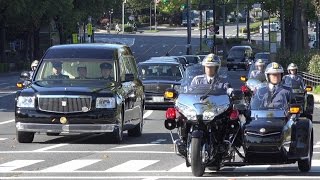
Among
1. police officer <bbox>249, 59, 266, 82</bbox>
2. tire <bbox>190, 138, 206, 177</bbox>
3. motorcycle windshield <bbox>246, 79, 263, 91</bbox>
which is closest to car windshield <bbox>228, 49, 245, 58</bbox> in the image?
police officer <bbox>249, 59, 266, 82</bbox>

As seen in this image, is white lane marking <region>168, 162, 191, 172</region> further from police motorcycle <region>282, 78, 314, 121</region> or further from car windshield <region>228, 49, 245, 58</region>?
car windshield <region>228, 49, 245, 58</region>

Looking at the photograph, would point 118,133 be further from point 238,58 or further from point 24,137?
point 238,58

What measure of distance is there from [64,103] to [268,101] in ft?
18.0

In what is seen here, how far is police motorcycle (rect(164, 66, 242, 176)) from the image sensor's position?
13.2 metres

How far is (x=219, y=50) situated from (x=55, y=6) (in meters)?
32.1

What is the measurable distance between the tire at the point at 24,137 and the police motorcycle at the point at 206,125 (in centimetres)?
574

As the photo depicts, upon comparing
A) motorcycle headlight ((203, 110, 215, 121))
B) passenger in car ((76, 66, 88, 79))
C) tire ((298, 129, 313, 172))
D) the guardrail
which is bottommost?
the guardrail

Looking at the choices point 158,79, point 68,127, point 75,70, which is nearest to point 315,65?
point 158,79

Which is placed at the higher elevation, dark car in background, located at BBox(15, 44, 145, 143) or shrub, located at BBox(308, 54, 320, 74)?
dark car in background, located at BBox(15, 44, 145, 143)

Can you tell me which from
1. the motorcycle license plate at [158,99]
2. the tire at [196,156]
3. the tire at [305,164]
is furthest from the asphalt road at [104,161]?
the motorcycle license plate at [158,99]

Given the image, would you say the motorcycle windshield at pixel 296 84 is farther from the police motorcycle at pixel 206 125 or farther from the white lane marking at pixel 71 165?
the police motorcycle at pixel 206 125

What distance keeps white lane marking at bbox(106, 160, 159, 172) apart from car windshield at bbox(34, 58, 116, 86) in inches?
162

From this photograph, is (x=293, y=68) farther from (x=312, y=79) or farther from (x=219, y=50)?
(x=219, y=50)

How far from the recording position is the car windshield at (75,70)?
19438 mm
